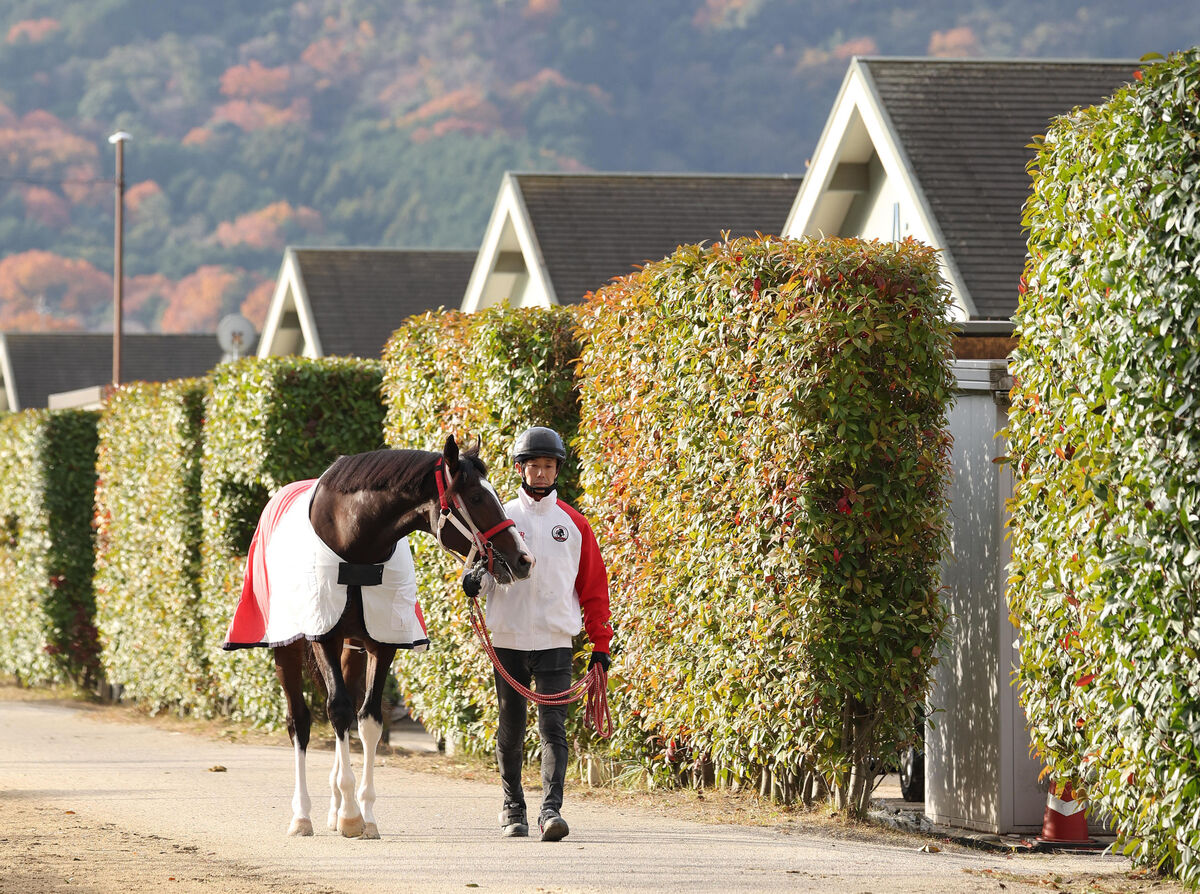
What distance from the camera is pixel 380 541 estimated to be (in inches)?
308

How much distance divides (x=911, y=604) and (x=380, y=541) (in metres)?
2.82

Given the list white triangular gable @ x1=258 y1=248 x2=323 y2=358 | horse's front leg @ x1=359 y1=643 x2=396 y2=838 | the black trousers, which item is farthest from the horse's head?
white triangular gable @ x1=258 y1=248 x2=323 y2=358

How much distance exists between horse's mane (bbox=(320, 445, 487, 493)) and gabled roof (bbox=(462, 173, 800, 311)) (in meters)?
12.5

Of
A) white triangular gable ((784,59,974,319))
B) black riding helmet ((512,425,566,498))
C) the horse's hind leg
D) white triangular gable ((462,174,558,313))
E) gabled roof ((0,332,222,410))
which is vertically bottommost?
the horse's hind leg

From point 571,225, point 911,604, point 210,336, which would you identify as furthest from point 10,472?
point 210,336

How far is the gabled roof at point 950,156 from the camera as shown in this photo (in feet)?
47.1

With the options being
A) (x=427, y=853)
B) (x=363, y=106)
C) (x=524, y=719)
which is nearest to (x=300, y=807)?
(x=427, y=853)

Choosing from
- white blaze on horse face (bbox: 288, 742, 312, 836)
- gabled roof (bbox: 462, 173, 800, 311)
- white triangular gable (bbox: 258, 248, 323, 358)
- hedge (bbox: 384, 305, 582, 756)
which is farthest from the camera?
white triangular gable (bbox: 258, 248, 323, 358)

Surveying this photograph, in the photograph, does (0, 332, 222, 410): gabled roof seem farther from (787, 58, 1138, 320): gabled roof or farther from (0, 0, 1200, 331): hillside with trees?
(0, 0, 1200, 331): hillside with trees

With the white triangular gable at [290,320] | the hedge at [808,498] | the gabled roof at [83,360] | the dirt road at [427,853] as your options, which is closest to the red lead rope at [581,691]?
the dirt road at [427,853]

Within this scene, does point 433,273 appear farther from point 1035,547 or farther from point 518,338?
point 1035,547

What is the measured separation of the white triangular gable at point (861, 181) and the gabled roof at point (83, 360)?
3070 centimetres

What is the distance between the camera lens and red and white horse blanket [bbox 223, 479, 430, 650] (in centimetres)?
785

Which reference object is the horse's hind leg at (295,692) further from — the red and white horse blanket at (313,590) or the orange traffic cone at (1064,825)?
the orange traffic cone at (1064,825)
